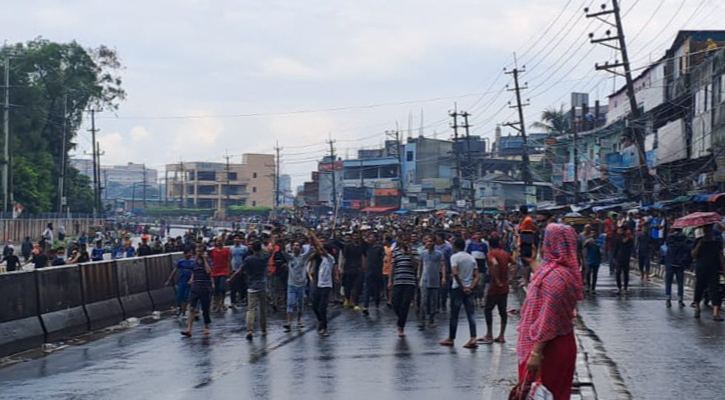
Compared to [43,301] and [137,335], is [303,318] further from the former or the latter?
[43,301]

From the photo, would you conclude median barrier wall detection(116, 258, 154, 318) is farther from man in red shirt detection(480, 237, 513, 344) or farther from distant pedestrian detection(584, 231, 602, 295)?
distant pedestrian detection(584, 231, 602, 295)

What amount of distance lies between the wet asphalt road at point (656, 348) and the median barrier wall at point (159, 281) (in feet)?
32.0

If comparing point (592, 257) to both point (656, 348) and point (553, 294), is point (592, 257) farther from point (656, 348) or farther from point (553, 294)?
point (553, 294)

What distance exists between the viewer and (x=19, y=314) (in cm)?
1584

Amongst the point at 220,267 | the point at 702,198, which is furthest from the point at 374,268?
the point at 702,198

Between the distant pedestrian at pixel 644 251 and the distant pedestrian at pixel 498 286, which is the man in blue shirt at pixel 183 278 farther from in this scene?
the distant pedestrian at pixel 644 251

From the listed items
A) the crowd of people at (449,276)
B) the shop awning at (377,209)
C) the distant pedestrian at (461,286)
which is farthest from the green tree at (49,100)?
the distant pedestrian at (461,286)

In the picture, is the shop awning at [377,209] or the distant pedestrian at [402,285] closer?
the distant pedestrian at [402,285]

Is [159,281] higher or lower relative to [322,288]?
lower

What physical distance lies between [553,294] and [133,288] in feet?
53.7

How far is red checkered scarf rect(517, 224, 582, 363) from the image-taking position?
20.5 feet

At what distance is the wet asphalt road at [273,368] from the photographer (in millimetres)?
10539

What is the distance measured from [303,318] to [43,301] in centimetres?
517

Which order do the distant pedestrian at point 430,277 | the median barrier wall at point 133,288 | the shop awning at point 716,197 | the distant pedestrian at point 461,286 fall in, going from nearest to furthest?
the distant pedestrian at point 461,286 < the distant pedestrian at point 430,277 < the median barrier wall at point 133,288 < the shop awning at point 716,197
